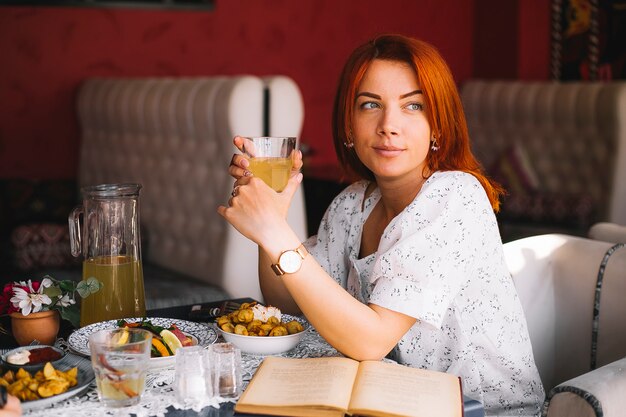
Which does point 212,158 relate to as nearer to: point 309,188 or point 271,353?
point 309,188

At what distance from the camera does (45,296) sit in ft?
5.11

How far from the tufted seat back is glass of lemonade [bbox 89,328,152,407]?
3.26 meters

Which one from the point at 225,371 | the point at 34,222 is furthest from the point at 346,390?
the point at 34,222

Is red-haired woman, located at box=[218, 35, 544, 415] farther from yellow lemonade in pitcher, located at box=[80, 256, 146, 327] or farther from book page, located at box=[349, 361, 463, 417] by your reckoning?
yellow lemonade in pitcher, located at box=[80, 256, 146, 327]

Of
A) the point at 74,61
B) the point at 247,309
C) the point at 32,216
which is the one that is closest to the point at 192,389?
the point at 247,309

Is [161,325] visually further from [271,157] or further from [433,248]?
[433,248]

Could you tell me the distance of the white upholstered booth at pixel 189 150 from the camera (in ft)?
10.7

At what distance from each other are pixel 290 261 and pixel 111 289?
457 mm

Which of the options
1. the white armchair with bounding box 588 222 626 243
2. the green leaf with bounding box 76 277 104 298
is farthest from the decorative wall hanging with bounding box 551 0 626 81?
the green leaf with bounding box 76 277 104 298

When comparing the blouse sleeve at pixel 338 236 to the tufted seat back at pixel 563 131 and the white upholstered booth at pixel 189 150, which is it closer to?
the white upholstered booth at pixel 189 150

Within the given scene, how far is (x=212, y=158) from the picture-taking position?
335 cm

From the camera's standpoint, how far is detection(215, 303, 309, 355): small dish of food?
4.95 ft

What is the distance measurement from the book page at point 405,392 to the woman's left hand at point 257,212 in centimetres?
30

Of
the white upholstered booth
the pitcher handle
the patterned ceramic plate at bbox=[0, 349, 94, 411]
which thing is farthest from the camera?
the white upholstered booth
